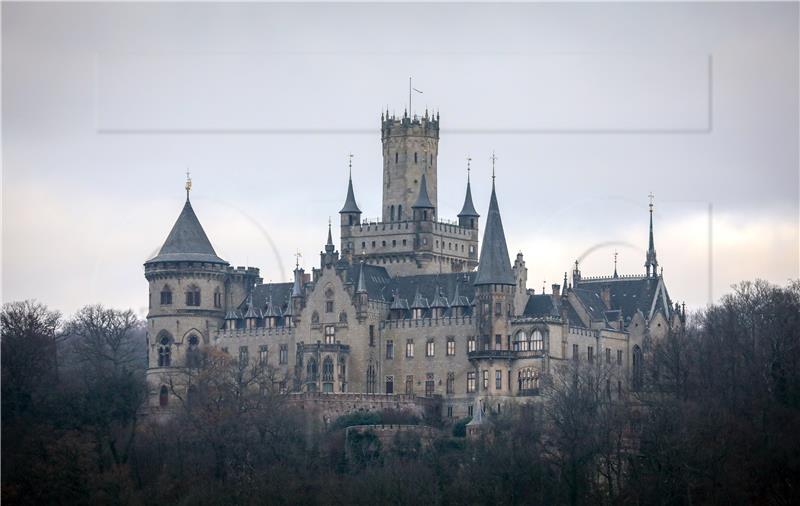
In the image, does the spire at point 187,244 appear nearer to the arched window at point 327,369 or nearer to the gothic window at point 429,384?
the arched window at point 327,369

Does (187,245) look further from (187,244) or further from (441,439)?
(441,439)

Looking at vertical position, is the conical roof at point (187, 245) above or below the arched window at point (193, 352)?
above

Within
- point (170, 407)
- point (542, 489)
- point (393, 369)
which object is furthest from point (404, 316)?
point (542, 489)

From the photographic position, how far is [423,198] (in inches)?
5748

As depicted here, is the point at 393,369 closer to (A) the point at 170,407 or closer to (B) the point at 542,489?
(A) the point at 170,407

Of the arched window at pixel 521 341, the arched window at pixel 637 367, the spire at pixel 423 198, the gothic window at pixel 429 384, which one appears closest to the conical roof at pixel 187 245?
the spire at pixel 423 198

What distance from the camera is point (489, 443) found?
413 feet

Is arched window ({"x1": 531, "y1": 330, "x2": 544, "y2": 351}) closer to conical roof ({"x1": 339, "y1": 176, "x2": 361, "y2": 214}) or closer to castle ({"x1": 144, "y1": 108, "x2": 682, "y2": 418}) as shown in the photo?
castle ({"x1": 144, "y1": 108, "x2": 682, "y2": 418})

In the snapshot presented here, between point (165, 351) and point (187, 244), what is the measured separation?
559 cm

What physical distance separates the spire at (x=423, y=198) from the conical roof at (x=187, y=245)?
34.2 ft

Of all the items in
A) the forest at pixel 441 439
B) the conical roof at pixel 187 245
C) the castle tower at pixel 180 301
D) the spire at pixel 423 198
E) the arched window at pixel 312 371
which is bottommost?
the forest at pixel 441 439

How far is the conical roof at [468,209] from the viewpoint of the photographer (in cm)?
14750

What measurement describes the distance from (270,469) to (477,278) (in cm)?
1690

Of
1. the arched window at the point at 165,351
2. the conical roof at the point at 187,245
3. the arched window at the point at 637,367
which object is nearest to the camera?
the arched window at the point at 637,367
